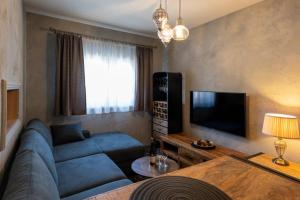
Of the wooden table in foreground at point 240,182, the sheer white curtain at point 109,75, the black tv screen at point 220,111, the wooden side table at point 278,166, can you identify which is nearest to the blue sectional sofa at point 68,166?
the wooden table in foreground at point 240,182

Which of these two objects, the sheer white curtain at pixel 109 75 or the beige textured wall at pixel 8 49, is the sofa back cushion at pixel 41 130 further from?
the sheer white curtain at pixel 109 75

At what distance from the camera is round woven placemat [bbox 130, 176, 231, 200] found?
0.87 meters

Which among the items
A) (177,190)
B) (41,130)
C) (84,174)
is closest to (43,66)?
(41,130)

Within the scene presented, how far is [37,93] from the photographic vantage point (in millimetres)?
2984

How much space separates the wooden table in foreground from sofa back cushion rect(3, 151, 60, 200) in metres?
0.33

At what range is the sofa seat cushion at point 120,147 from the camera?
8.85 feet

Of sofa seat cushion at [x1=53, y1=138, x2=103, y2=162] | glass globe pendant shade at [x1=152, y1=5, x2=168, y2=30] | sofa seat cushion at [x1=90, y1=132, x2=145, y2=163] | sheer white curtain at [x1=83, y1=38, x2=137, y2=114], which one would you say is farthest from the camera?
sheer white curtain at [x1=83, y1=38, x2=137, y2=114]

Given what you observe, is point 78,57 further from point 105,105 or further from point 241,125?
point 241,125

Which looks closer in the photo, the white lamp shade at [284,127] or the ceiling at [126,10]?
the white lamp shade at [284,127]

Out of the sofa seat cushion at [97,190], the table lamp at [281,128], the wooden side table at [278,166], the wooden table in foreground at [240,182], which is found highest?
the table lamp at [281,128]

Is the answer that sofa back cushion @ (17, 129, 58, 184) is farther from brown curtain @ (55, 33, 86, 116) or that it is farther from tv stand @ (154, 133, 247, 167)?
tv stand @ (154, 133, 247, 167)

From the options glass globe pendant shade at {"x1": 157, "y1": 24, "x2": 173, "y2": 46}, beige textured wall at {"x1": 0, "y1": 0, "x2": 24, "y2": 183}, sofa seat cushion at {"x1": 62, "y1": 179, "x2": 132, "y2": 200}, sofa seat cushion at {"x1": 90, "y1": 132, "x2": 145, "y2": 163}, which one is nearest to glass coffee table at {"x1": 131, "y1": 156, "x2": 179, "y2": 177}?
sofa seat cushion at {"x1": 62, "y1": 179, "x2": 132, "y2": 200}

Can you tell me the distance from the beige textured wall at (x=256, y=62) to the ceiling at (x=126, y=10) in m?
0.24

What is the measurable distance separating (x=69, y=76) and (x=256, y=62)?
3.01 m
